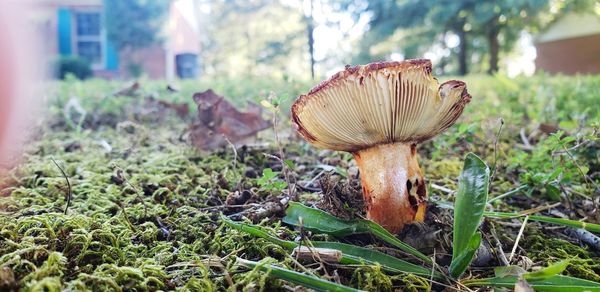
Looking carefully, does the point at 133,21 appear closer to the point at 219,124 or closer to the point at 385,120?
the point at 219,124

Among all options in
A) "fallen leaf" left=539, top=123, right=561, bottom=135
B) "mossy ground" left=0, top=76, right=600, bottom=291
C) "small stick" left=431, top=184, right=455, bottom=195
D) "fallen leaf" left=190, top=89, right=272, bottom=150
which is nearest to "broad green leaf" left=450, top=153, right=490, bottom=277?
"mossy ground" left=0, top=76, right=600, bottom=291

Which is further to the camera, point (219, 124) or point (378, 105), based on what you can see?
point (219, 124)

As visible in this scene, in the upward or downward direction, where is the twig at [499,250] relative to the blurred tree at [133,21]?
downward

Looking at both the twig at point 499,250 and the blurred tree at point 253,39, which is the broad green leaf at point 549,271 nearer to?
the twig at point 499,250

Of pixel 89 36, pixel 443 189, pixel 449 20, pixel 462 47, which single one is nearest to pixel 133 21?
pixel 89 36

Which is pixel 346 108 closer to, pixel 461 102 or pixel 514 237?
pixel 461 102

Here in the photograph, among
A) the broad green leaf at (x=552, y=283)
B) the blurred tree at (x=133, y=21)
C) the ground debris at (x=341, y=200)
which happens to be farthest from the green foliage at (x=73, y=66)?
the broad green leaf at (x=552, y=283)
